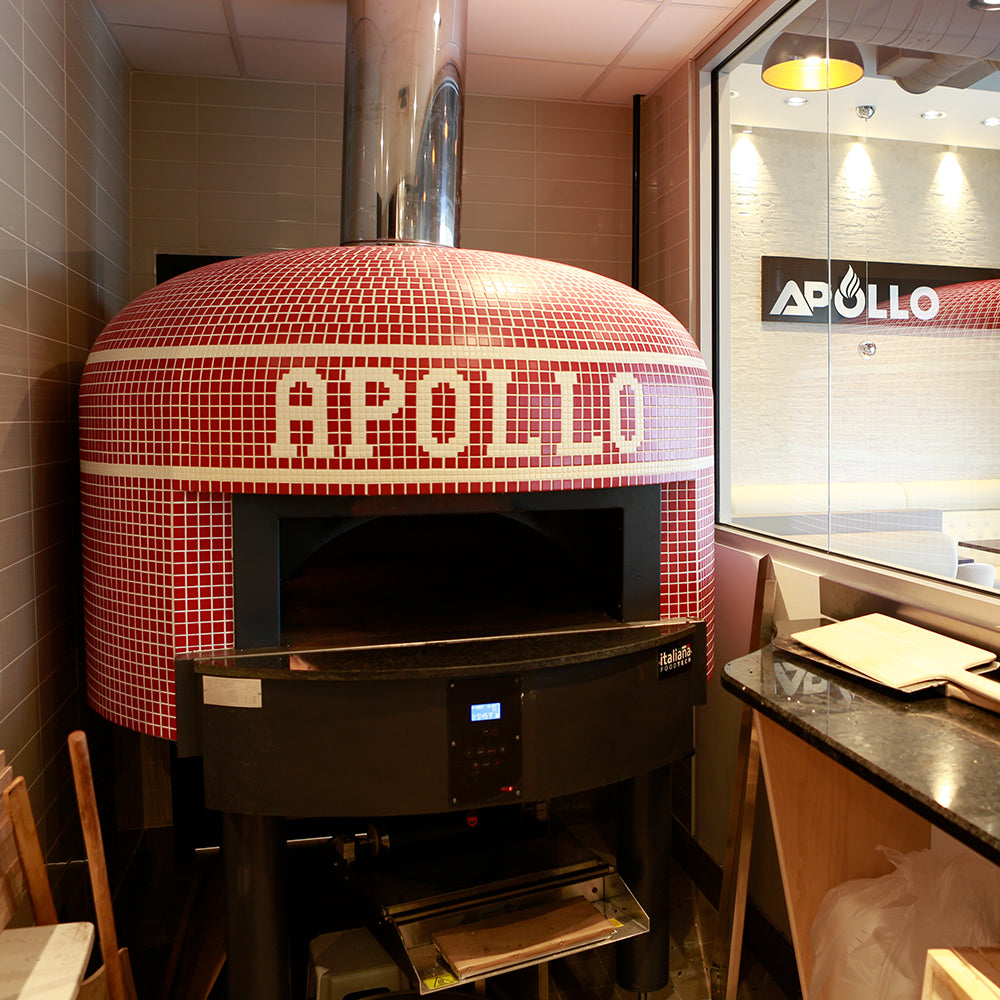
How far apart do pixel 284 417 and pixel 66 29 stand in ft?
3.88

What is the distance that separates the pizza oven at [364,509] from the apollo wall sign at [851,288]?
47 centimetres

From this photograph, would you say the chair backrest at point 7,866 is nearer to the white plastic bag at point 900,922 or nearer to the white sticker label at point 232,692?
the white sticker label at point 232,692

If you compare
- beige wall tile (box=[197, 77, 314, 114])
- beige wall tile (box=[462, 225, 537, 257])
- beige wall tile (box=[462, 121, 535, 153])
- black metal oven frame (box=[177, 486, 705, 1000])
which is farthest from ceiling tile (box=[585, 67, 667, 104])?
black metal oven frame (box=[177, 486, 705, 1000])

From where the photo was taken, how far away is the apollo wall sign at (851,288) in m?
1.60

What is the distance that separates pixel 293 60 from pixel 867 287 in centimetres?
168

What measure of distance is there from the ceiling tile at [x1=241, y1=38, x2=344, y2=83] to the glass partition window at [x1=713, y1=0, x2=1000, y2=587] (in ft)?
3.62

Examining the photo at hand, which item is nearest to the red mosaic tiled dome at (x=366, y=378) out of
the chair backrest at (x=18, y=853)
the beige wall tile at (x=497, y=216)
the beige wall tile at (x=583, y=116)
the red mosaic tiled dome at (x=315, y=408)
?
the red mosaic tiled dome at (x=315, y=408)

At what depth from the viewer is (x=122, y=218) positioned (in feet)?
7.81

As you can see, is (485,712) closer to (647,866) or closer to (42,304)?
(647,866)

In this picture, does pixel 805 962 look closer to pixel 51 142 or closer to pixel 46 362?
pixel 46 362

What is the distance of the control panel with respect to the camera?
1386 millimetres

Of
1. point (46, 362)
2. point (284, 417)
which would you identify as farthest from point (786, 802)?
point (46, 362)

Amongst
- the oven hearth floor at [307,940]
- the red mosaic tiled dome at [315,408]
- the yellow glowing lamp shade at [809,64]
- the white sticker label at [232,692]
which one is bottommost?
the oven hearth floor at [307,940]

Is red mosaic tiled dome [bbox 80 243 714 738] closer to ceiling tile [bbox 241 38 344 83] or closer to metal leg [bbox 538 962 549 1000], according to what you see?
metal leg [bbox 538 962 549 1000]
